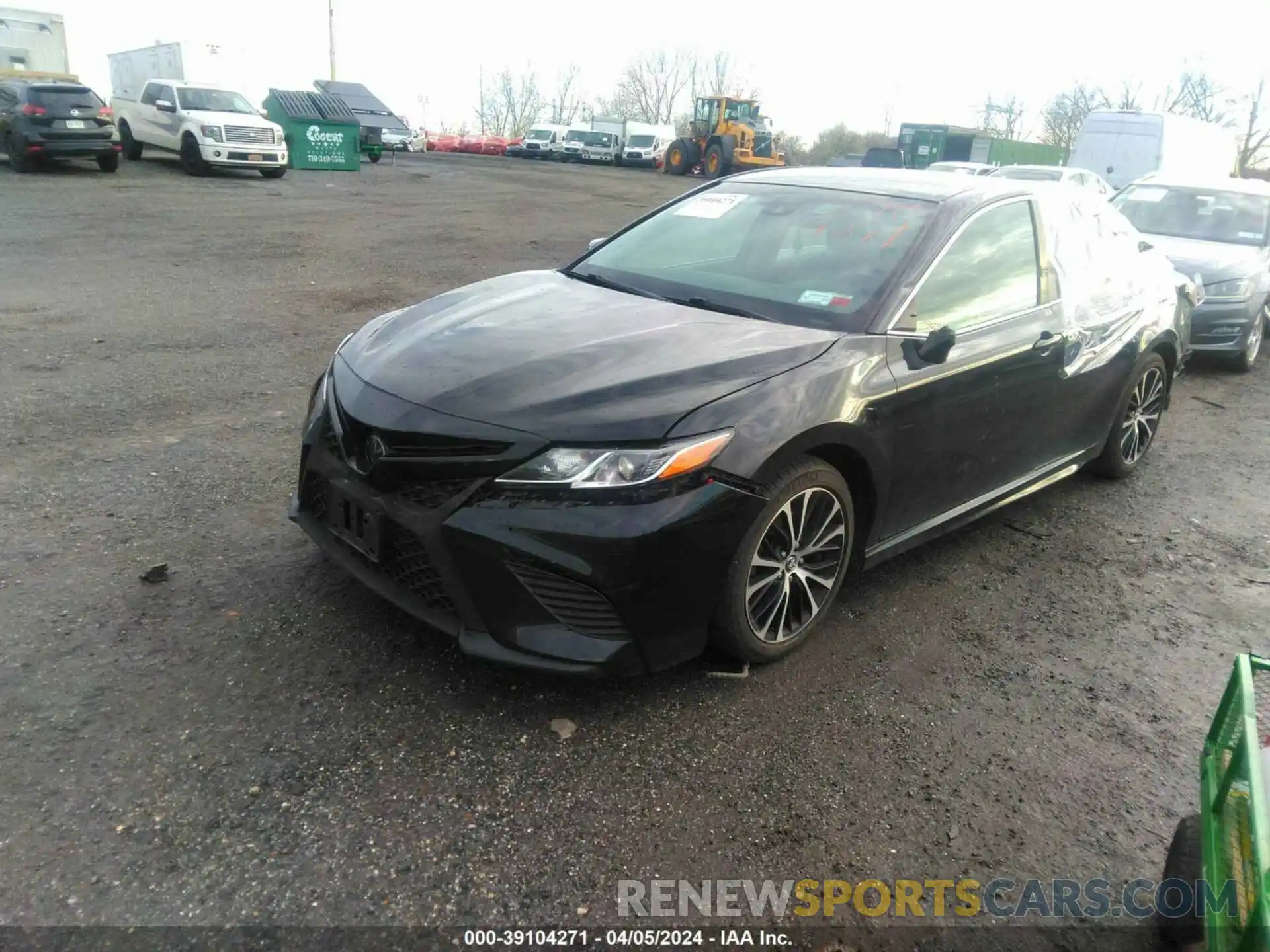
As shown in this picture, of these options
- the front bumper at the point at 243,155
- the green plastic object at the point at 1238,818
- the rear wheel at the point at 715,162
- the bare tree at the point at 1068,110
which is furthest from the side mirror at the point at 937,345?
the bare tree at the point at 1068,110

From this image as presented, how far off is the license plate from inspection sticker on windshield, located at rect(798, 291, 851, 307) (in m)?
1.82

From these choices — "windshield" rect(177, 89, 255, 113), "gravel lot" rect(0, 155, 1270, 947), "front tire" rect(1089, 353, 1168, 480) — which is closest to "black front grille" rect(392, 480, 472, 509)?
"gravel lot" rect(0, 155, 1270, 947)

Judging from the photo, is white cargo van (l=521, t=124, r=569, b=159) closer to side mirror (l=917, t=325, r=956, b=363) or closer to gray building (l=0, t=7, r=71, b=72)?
gray building (l=0, t=7, r=71, b=72)

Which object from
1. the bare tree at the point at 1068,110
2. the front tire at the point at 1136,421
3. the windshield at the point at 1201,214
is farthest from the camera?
the bare tree at the point at 1068,110

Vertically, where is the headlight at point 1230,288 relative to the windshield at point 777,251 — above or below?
below

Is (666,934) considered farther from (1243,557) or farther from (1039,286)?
(1243,557)

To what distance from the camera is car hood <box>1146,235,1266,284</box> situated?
8453mm

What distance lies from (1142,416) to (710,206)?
2912 millimetres

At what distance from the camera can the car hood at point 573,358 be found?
288cm

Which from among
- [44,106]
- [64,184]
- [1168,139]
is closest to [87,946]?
[64,184]

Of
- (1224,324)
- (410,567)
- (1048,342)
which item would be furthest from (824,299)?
(1224,324)

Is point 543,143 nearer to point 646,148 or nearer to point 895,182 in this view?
point 646,148

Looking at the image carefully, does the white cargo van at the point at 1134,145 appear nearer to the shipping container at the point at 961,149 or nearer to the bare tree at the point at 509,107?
the shipping container at the point at 961,149

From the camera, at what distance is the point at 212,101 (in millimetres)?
20953
